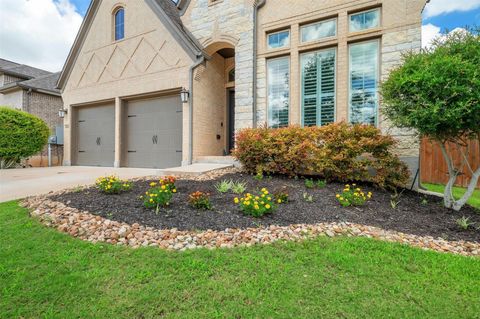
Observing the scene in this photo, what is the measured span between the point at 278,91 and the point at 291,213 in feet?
15.6

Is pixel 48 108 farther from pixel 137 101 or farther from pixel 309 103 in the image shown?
pixel 309 103

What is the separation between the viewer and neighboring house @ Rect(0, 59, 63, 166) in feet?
42.2

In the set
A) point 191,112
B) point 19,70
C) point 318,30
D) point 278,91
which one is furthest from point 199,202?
point 19,70

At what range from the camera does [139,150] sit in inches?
376

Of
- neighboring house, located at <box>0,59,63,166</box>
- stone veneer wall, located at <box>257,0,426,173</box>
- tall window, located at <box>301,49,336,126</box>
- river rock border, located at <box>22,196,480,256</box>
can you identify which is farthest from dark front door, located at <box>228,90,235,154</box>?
neighboring house, located at <box>0,59,63,166</box>

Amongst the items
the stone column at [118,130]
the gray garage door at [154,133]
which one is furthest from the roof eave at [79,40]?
the gray garage door at [154,133]

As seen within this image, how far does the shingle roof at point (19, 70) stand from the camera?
583 inches

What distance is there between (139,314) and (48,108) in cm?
1680

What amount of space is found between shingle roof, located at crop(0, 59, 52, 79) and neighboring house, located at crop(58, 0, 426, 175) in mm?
6411

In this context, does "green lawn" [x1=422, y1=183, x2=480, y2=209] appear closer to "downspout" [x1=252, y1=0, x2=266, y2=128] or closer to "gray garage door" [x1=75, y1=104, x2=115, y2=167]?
"downspout" [x1=252, y1=0, x2=266, y2=128]

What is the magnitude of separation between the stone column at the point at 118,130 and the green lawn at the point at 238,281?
734 cm

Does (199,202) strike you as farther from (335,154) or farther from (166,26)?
(166,26)

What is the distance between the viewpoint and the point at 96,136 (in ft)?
35.0

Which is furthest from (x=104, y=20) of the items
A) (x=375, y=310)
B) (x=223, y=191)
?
(x=375, y=310)
